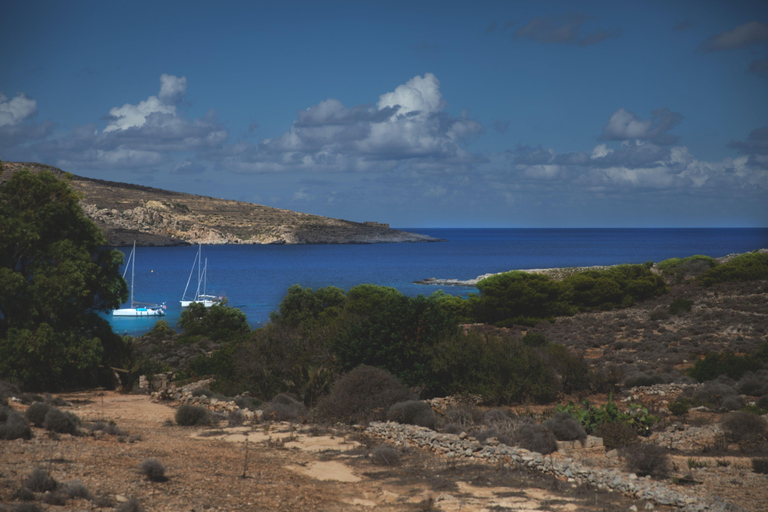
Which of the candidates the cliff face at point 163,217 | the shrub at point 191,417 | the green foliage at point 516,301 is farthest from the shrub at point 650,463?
the cliff face at point 163,217

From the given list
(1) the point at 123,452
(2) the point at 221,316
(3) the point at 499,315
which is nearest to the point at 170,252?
(2) the point at 221,316

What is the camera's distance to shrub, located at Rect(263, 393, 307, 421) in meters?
14.2

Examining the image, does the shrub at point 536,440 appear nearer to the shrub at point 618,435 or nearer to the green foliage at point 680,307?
the shrub at point 618,435

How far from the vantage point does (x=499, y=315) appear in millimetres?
40500

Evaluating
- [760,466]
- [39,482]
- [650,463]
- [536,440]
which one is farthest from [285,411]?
[760,466]

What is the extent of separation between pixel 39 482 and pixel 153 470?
61.6 inches

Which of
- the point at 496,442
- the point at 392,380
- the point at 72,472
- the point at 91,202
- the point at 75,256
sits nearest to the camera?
the point at 72,472

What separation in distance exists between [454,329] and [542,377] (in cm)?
345

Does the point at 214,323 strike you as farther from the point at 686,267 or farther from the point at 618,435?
the point at 686,267

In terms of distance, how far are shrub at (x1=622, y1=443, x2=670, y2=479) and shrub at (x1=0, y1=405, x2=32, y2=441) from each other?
34.4 feet

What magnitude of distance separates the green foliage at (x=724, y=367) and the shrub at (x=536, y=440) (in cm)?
1035

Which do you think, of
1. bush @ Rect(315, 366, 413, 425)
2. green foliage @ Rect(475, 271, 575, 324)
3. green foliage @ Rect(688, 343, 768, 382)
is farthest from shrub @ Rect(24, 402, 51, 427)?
green foliage @ Rect(475, 271, 575, 324)

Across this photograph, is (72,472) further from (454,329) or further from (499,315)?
(499,315)

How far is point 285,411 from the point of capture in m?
14.4
